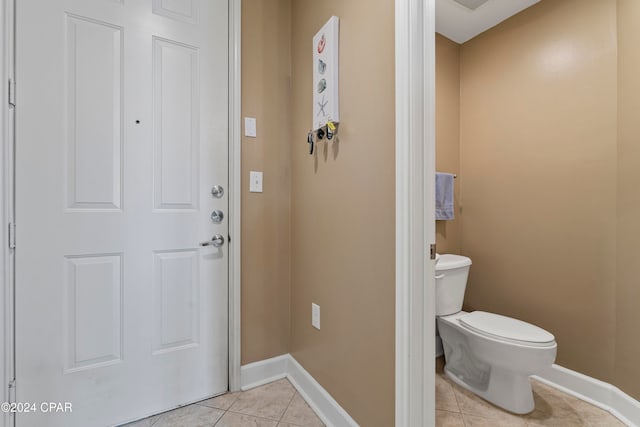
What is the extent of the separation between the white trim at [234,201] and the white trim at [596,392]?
1.89m

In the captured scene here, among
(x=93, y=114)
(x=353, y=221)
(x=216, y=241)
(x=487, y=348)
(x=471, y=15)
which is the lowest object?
(x=487, y=348)

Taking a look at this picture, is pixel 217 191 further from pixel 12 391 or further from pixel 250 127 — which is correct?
pixel 12 391

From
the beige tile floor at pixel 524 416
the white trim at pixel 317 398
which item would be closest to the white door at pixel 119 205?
the white trim at pixel 317 398

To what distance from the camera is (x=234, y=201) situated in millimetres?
1506

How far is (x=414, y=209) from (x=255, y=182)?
976 millimetres

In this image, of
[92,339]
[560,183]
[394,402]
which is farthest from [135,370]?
[560,183]

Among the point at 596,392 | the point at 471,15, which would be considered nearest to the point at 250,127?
the point at 471,15

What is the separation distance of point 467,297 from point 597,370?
0.79 meters

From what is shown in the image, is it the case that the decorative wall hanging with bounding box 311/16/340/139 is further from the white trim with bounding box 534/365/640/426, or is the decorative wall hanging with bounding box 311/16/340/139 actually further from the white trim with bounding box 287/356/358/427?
the white trim with bounding box 534/365/640/426

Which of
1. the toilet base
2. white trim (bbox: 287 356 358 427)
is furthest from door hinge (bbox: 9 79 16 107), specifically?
the toilet base

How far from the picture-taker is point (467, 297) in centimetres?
220

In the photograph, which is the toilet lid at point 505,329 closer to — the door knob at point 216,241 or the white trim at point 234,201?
the white trim at point 234,201

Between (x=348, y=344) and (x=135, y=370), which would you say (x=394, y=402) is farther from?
(x=135, y=370)

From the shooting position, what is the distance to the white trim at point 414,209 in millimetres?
910
